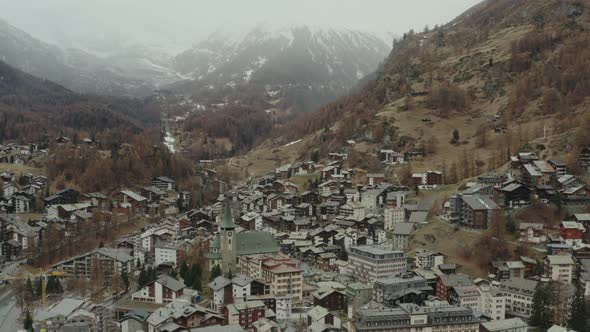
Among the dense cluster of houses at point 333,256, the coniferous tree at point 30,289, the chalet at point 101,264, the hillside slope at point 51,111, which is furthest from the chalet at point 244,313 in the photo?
the hillside slope at point 51,111

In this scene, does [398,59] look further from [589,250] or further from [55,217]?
[589,250]

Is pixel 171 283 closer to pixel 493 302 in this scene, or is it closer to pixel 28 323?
pixel 28 323

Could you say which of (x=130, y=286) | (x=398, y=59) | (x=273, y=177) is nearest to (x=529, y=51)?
(x=398, y=59)

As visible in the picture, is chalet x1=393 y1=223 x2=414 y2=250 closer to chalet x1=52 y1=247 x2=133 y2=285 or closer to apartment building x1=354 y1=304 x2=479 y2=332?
apartment building x1=354 y1=304 x2=479 y2=332

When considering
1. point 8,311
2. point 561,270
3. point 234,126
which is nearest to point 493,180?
point 561,270

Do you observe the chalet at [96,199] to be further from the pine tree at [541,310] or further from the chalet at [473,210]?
the pine tree at [541,310]
